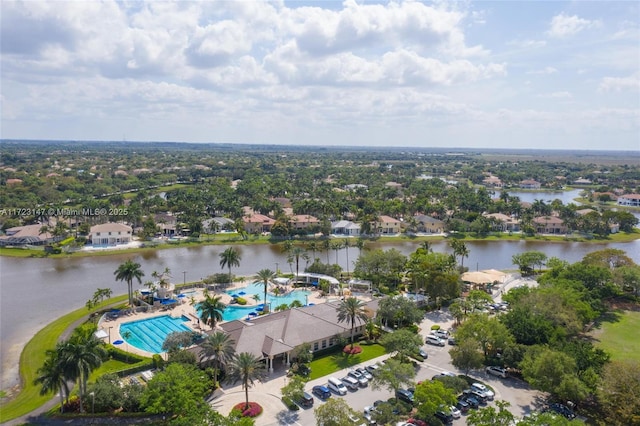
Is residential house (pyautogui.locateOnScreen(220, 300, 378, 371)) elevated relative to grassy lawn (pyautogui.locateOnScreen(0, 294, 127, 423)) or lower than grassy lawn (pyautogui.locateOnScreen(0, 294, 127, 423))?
elevated

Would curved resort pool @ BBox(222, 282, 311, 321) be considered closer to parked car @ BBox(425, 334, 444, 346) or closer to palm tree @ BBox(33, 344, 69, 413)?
parked car @ BBox(425, 334, 444, 346)

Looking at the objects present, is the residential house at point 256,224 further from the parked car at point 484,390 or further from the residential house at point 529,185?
the residential house at point 529,185

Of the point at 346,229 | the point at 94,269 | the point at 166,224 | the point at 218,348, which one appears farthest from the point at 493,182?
the point at 218,348

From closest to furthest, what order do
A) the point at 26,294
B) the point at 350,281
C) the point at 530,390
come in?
the point at 530,390 < the point at 26,294 < the point at 350,281

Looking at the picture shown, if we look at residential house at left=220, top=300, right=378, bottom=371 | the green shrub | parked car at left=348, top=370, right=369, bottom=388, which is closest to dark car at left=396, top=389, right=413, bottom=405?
parked car at left=348, top=370, right=369, bottom=388

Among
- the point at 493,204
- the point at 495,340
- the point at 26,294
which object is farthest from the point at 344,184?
the point at 495,340

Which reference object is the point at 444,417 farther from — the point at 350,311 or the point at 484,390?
the point at 350,311

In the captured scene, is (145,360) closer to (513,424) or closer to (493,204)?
(513,424)
